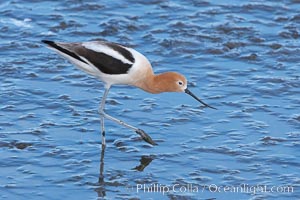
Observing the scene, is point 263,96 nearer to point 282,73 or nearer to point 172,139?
point 282,73

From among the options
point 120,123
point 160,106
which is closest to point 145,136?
point 120,123

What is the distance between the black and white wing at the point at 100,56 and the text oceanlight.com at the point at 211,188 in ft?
3.98

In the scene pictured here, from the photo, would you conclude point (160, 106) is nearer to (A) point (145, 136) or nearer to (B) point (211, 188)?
(A) point (145, 136)

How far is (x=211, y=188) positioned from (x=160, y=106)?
1.82m

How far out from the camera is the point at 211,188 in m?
7.93

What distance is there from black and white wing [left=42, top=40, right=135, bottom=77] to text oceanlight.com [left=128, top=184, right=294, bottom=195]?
1214mm

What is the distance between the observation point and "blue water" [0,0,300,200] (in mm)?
8070

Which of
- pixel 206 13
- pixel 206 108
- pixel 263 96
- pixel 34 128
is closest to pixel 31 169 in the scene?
pixel 34 128

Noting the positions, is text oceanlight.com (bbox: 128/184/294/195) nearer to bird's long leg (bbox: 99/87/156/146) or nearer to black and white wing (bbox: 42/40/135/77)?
bird's long leg (bbox: 99/87/156/146)

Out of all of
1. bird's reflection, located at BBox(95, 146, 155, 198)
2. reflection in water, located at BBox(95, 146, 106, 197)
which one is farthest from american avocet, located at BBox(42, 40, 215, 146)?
reflection in water, located at BBox(95, 146, 106, 197)

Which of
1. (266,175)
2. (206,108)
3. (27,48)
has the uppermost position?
(27,48)

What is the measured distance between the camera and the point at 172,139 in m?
8.89

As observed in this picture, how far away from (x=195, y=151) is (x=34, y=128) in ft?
4.90

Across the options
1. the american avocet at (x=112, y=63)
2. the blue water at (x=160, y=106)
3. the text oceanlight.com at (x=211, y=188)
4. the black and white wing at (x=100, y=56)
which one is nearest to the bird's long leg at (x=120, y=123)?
the american avocet at (x=112, y=63)
